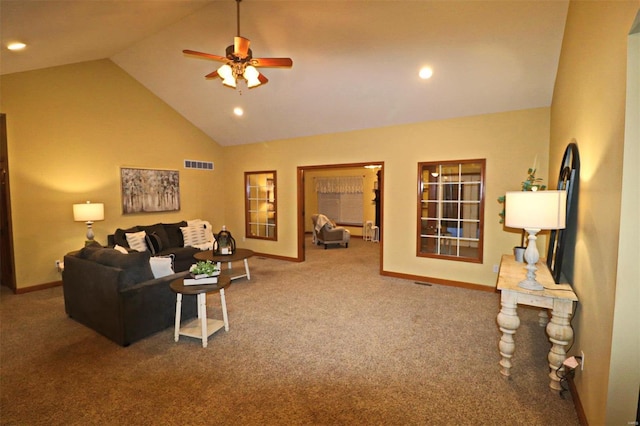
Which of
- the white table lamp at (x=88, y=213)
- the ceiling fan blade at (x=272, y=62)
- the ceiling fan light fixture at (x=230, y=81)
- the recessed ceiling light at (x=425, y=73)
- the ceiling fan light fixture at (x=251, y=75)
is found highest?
the recessed ceiling light at (x=425, y=73)

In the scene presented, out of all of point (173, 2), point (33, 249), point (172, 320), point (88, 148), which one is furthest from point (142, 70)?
point (172, 320)

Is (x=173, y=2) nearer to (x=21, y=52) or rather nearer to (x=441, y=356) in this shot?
(x=21, y=52)

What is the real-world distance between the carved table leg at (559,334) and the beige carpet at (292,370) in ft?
0.44

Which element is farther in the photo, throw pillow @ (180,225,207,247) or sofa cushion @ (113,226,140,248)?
throw pillow @ (180,225,207,247)

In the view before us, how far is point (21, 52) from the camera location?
360 centimetres

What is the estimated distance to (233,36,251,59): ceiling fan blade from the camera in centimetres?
280

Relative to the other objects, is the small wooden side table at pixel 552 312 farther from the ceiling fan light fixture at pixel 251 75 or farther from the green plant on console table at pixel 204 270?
the ceiling fan light fixture at pixel 251 75

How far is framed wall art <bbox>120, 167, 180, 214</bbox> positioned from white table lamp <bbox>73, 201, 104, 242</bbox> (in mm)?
857

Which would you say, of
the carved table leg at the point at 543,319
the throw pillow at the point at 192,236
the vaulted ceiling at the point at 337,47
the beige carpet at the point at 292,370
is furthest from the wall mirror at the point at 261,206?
the carved table leg at the point at 543,319

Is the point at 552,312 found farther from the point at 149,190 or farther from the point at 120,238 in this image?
the point at 149,190

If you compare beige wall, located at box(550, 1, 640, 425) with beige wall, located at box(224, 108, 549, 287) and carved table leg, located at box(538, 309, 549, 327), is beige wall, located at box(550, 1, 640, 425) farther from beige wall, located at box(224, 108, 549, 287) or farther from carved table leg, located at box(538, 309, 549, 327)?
beige wall, located at box(224, 108, 549, 287)

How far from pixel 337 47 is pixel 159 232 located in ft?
14.4

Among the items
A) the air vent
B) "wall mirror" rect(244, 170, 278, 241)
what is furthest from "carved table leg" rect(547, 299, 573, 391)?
the air vent

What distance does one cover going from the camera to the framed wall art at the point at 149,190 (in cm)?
582
